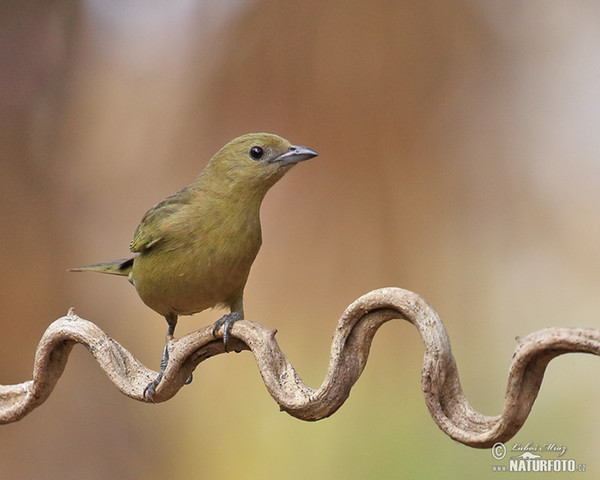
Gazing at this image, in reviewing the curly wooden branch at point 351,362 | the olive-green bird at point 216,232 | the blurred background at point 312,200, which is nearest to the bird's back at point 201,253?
the olive-green bird at point 216,232

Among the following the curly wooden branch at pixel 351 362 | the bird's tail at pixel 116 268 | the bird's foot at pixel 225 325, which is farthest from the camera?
the bird's tail at pixel 116 268

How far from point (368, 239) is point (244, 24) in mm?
824

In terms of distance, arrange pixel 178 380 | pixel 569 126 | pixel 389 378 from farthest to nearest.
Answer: pixel 389 378, pixel 569 126, pixel 178 380

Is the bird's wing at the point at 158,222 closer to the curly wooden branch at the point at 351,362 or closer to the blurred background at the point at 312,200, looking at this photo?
the curly wooden branch at the point at 351,362

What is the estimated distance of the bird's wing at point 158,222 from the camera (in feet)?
5.12

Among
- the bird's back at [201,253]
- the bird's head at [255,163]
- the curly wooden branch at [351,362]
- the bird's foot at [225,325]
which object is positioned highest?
the bird's head at [255,163]

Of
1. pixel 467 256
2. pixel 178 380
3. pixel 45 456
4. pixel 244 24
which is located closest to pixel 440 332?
pixel 178 380

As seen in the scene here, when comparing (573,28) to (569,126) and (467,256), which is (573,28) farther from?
(467,256)

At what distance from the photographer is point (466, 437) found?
1055mm

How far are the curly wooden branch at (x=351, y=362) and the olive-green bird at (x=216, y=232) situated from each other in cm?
9

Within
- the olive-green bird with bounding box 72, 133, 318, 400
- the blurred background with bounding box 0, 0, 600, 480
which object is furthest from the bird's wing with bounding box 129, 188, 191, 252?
the blurred background with bounding box 0, 0, 600, 480

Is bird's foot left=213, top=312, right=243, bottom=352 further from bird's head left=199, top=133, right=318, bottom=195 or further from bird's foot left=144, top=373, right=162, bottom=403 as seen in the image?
bird's head left=199, top=133, right=318, bottom=195

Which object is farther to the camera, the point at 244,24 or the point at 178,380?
the point at 244,24

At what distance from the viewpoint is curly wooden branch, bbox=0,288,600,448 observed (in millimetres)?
1000
